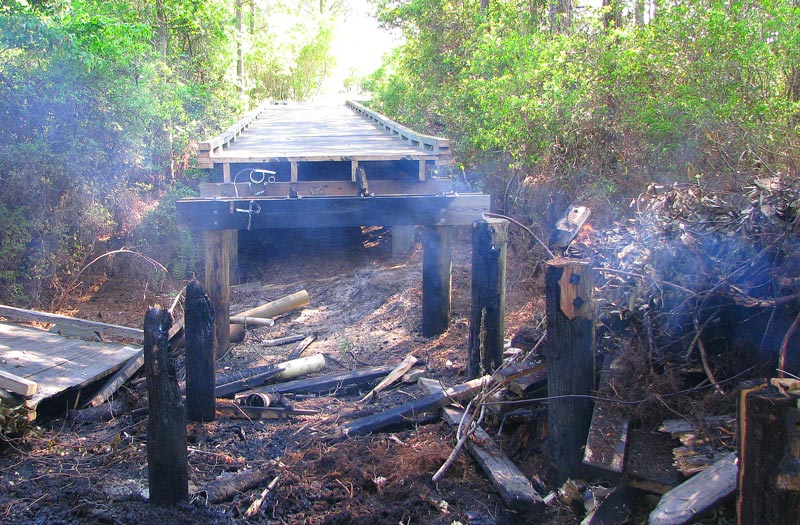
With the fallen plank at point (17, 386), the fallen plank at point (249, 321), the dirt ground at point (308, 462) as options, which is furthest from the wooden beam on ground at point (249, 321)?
the fallen plank at point (17, 386)

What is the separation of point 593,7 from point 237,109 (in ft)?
34.2

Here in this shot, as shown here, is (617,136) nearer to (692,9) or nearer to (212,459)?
(692,9)

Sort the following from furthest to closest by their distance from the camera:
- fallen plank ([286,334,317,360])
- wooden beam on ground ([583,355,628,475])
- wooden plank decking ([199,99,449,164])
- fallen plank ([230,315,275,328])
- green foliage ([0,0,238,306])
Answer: green foliage ([0,0,238,306])
wooden plank decking ([199,99,449,164])
fallen plank ([230,315,275,328])
fallen plank ([286,334,317,360])
wooden beam on ground ([583,355,628,475])

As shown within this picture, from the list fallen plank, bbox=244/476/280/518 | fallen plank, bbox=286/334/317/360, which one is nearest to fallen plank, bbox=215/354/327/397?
fallen plank, bbox=286/334/317/360

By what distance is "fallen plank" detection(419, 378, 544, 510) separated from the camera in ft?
11.7

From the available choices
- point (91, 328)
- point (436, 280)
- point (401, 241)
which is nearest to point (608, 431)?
point (436, 280)

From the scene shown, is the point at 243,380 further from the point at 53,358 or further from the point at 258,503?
the point at 258,503

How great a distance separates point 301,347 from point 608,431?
448cm

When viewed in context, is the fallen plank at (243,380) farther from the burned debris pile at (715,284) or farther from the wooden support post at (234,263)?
the wooden support post at (234,263)

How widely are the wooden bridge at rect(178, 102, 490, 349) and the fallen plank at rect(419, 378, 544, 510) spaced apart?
101 inches

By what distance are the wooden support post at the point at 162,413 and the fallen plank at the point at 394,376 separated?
215 centimetres

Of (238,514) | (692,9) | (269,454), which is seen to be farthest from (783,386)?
(692,9)

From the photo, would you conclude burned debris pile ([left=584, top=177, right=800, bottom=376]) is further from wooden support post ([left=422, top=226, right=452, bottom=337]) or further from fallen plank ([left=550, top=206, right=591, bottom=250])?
wooden support post ([left=422, top=226, right=452, bottom=337])

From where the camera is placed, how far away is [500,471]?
12.8ft
